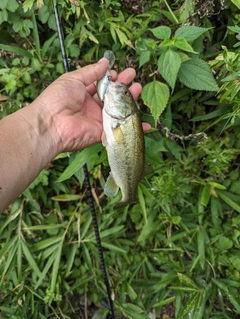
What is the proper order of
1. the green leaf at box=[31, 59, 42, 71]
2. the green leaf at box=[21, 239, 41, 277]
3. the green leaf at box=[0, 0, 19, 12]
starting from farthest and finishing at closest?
the green leaf at box=[21, 239, 41, 277]
the green leaf at box=[31, 59, 42, 71]
the green leaf at box=[0, 0, 19, 12]

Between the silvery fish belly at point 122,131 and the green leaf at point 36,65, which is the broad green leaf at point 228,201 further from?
the green leaf at point 36,65

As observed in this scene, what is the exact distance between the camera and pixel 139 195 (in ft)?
8.17

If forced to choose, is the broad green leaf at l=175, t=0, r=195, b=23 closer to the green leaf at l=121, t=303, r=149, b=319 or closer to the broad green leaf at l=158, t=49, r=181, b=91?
the broad green leaf at l=158, t=49, r=181, b=91

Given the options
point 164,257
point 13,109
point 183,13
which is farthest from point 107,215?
point 183,13

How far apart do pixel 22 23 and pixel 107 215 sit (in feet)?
5.34

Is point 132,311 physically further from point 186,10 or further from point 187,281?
point 186,10

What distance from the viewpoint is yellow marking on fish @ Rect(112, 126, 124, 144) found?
6.07 feet

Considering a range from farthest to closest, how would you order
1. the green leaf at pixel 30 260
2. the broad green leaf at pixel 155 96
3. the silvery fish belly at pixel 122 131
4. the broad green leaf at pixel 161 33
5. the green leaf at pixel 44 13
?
the green leaf at pixel 30 260 < the green leaf at pixel 44 13 < the broad green leaf at pixel 155 96 < the broad green leaf at pixel 161 33 < the silvery fish belly at pixel 122 131

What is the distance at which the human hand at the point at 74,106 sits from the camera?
6.55 feet

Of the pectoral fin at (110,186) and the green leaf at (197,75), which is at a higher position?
the green leaf at (197,75)

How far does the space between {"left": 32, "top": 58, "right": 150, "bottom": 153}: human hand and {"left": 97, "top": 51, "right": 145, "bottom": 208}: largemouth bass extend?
17cm

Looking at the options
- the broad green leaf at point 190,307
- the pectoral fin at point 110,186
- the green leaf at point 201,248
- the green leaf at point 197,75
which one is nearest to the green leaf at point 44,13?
the green leaf at point 197,75

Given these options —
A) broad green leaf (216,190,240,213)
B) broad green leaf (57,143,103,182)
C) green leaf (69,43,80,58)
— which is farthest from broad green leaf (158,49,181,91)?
broad green leaf (216,190,240,213)

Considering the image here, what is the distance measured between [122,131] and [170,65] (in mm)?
485
